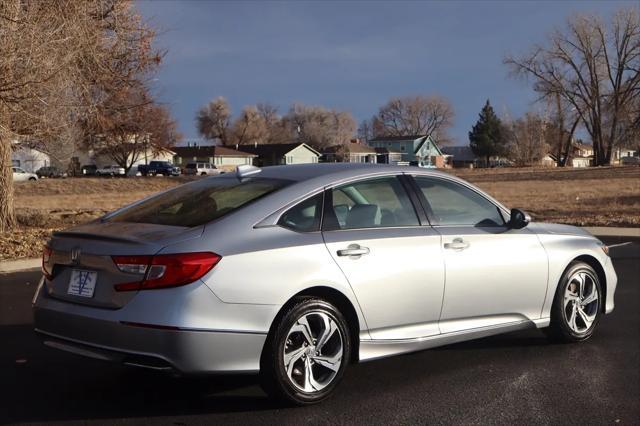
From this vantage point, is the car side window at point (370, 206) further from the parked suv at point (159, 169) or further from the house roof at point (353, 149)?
the house roof at point (353, 149)

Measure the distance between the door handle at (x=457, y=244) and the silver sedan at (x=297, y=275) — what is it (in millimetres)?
11

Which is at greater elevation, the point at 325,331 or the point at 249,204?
the point at 249,204

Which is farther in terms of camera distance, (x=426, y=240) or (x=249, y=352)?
(x=426, y=240)

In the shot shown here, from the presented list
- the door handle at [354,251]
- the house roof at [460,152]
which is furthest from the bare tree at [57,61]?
the house roof at [460,152]

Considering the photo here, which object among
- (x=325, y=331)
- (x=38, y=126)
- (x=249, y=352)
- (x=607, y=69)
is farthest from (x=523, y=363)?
(x=607, y=69)

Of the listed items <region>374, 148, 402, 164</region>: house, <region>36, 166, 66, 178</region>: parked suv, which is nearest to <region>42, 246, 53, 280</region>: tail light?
<region>374, 148, 402, 164</region>: house

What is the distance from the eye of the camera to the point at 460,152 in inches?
5359

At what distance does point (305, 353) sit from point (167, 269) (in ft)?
3.48

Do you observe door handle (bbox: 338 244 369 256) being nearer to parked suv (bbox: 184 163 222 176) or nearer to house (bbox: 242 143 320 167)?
parked suv (bbox: 184 163 222 176)

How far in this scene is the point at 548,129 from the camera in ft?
321

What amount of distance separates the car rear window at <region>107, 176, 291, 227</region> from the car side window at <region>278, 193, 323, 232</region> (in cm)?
23

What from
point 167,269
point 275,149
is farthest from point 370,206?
point 275,149

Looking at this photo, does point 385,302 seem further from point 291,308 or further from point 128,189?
point 128,189

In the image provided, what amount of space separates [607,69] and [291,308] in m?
78.9
